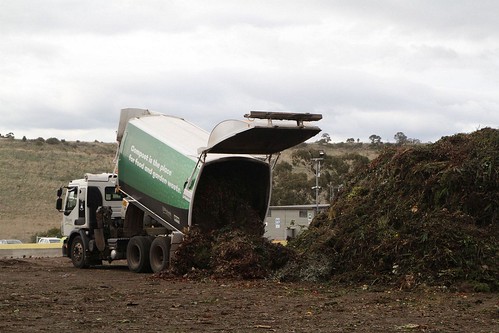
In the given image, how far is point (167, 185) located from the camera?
21.9m

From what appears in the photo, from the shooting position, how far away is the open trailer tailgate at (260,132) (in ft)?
64.1

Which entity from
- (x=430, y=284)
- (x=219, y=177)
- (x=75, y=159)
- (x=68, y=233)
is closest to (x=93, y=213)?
(x=68, y=233)

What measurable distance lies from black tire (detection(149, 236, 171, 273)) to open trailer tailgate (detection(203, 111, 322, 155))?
2987 millimetres

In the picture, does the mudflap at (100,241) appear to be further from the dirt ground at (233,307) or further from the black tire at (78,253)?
the dirt ground at (233,307)

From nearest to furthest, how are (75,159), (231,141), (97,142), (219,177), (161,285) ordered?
1. (161,285)
2. (231,141)
3. (219,177)
4. (75,159)
5. (97,142)

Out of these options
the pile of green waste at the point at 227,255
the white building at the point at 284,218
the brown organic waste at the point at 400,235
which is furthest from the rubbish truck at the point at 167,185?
the white building at the point at 284,218

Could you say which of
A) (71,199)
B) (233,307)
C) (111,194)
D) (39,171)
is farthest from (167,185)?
(39,171)

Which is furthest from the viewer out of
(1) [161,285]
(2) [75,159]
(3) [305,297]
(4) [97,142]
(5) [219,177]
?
(4) [97,142]

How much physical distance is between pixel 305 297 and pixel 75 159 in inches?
3112

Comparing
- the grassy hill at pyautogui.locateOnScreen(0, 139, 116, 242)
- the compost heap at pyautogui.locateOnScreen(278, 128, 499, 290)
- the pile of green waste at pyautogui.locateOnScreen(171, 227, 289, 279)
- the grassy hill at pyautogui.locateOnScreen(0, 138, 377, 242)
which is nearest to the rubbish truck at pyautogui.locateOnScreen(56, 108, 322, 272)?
the pile of green waste at pyautogui.locateOnScreen(171, 227, 289, 279)

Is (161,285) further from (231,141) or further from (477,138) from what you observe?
(477,138)

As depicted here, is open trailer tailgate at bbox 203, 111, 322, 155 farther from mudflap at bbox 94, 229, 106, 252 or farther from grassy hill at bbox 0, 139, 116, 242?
grassy hill at bbox 0, 139, 116, 242

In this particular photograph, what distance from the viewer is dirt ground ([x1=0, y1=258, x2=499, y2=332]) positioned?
37.8ft

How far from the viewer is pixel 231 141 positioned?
66.3 ft
